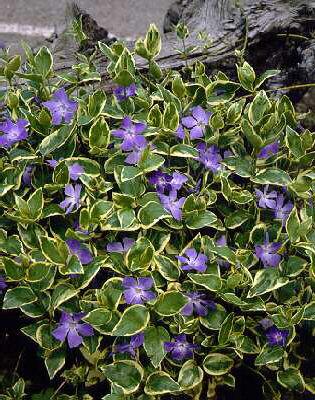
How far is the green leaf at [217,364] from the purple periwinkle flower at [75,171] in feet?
2.00

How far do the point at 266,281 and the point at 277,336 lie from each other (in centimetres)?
17

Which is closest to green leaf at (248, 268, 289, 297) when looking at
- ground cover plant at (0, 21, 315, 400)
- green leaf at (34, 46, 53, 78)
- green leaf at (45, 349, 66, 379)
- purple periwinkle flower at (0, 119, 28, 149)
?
ground cover plant at (0, 21, 315, 400)

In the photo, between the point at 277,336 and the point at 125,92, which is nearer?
the point at 277,336

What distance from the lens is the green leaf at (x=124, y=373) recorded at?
1765mm

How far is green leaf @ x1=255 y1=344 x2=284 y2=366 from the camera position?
70.1 inches

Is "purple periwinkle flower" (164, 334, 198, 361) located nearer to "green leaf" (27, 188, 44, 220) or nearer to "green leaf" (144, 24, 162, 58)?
"green leaf" (27, 188, 44, 220)

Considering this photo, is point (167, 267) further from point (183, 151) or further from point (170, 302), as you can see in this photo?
point (183, 151)

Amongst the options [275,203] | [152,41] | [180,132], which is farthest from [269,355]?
[152,41]

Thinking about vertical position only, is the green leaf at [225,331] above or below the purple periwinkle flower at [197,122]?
below

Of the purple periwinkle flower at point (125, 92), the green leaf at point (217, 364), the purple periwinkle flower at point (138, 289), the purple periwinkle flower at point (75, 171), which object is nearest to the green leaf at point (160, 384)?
the green leaf at point (217, 364)

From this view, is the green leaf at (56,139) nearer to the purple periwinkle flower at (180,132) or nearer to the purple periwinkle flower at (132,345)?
the purple periwinkle flower at (180,132)

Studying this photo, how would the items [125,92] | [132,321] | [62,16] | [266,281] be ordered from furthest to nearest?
[62,16]
[125,92]
[266,281]
[132,321]

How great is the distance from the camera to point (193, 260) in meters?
1.78

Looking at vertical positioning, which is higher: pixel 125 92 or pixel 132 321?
pixel 125 92
